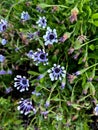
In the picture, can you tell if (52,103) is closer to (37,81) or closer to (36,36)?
(37,81)

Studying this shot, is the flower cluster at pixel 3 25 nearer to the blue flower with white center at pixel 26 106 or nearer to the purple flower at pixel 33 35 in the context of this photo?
the purple flower at pixel 33 35

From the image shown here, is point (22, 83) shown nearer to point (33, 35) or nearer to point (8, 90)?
point (8, 90)

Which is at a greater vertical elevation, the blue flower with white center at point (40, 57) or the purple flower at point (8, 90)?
the blue flower with white center at point (40, 57)

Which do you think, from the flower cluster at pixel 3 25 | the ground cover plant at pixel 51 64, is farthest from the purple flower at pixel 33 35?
the flower cluster at pixel 3 25

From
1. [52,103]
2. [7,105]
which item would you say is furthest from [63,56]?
[7,105]

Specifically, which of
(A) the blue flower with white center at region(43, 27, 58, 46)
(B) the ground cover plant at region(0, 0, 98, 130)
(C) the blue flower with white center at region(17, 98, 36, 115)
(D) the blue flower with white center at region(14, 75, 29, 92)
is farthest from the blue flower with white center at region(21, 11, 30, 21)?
(C) the blue flower with white center at region(17, 98, 36, 115)

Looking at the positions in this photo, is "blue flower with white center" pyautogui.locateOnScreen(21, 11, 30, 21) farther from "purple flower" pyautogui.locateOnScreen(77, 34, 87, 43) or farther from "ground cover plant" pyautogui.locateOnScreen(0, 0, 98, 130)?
"purple flower" pyautogui.locateOnScreen(77, 34, 87, 43)

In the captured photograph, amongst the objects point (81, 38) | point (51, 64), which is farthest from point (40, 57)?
point (81, 38)

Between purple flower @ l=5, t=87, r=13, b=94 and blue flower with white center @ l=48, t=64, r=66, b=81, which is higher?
blue flower with white center @ l=48, t=64, r=66, b=81
